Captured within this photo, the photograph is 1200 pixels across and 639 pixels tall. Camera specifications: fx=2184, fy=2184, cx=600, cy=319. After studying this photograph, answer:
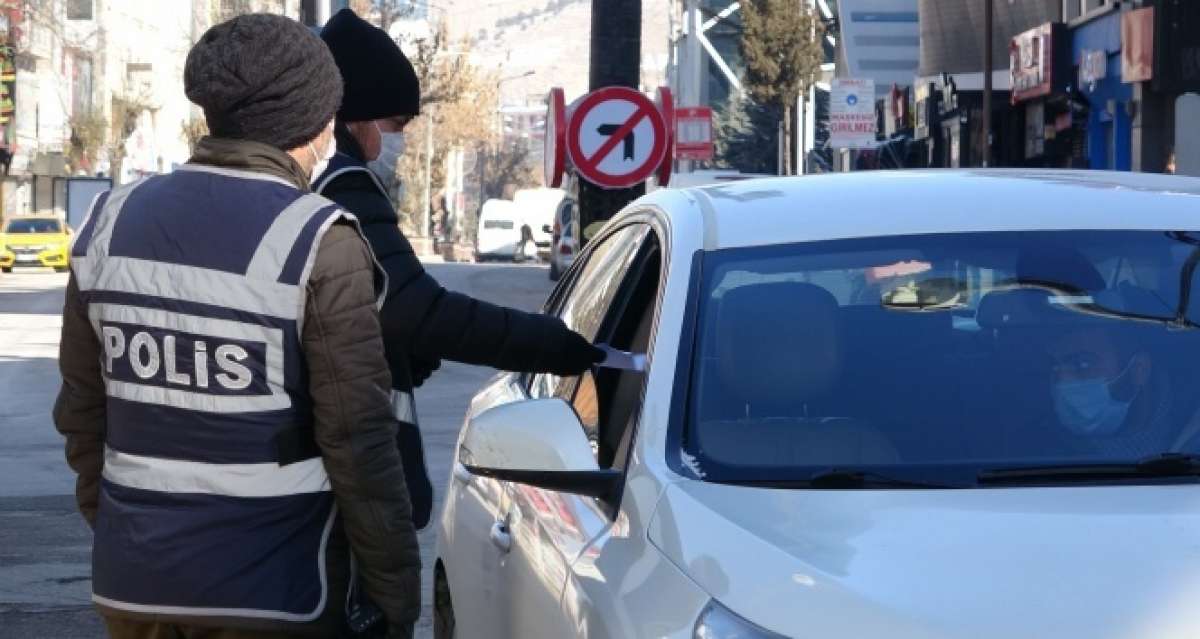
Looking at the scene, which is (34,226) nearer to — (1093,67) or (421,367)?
(1093,67)

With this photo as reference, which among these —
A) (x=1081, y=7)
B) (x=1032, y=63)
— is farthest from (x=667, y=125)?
(x=1032, y=63)

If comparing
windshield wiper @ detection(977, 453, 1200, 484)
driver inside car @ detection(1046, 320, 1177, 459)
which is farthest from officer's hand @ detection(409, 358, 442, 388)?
windshield wiper @ detection(977, 453, 1200, 484)

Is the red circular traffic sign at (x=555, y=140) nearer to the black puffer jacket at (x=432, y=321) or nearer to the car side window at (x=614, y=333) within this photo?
the car side window at (x=614, y=333)

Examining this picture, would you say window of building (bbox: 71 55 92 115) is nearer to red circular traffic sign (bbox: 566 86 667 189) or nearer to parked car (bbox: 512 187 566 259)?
parked car (bbox: 512 187 566 259)

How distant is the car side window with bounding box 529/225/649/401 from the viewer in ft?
15.9

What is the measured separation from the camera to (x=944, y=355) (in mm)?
3984

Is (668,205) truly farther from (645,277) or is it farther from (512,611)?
(512,611)

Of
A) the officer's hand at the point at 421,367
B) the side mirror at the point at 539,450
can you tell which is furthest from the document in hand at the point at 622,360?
the officer's hand at the point at 421,367

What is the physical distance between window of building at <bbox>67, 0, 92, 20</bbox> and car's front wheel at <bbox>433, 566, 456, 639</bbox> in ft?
257

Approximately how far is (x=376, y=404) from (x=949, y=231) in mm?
1221

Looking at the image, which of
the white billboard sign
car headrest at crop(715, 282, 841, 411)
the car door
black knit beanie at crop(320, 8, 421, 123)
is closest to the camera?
the car door

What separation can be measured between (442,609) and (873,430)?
1881 mm

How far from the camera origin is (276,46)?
376 cm

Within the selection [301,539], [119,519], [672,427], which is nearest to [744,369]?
[672,427]
